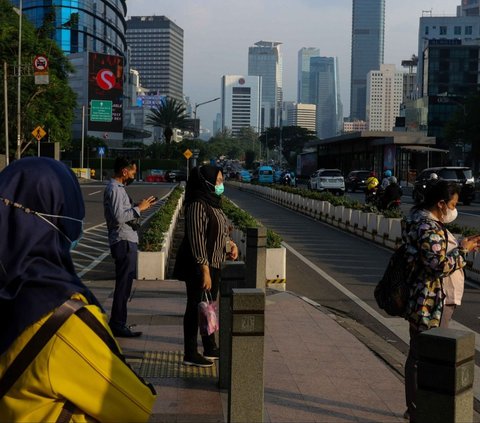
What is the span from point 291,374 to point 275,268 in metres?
5.21

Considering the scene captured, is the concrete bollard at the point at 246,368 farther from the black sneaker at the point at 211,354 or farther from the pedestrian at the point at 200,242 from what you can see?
the black sneaker at the point at 211,354

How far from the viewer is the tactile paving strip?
6.40m

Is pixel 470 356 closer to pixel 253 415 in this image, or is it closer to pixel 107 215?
pixel 253 415

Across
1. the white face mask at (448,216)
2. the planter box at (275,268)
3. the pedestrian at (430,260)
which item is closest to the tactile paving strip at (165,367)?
the pedestrian at (430,260)

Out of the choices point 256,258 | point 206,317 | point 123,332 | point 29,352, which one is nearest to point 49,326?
point 29,352

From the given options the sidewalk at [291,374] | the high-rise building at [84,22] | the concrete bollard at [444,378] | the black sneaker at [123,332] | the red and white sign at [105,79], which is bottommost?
the sidewalk at [291,374]

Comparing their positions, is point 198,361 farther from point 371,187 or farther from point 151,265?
point 371,187

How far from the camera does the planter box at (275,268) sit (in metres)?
11.7

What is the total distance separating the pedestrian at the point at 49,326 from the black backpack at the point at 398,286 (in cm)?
305

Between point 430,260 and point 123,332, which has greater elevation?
point 430,260

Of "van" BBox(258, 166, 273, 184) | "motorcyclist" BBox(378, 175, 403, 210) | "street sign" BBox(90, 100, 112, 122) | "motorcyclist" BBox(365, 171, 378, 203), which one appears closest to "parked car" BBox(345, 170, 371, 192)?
"van" BBox(258, 166, 273, 184)

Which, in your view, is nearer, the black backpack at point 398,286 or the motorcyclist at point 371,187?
the black backpack at point 398,286

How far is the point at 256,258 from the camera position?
8797 millimetres

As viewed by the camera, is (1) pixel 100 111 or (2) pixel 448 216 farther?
(1) pixel 100 111
